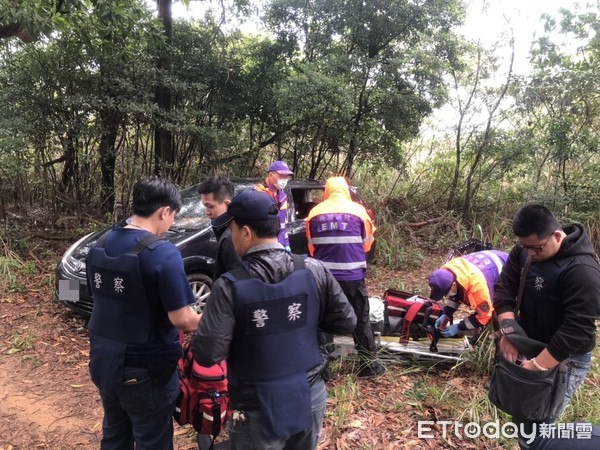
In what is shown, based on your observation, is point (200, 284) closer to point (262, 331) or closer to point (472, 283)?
point (472, 283)

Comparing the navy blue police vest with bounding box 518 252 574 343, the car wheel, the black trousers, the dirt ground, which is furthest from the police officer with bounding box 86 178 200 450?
the car wheel

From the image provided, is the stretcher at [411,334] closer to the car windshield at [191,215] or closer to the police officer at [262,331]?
the car windshield at [191,215]

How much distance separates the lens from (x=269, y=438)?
166cm

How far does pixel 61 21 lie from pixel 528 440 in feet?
16.4

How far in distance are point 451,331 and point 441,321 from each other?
15cm

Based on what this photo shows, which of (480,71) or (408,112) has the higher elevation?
(480,71)

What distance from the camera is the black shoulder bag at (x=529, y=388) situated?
6.84ft

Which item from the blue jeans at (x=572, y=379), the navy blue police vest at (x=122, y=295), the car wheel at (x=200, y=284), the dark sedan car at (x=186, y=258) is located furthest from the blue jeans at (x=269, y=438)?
the car wheel at (x=200, y=284)

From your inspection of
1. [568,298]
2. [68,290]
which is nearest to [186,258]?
[68,290]

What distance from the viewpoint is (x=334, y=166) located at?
352 inches

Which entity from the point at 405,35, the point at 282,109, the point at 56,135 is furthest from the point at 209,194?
the point at 405,35

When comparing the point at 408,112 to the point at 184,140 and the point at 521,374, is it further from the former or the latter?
the point at 521,374

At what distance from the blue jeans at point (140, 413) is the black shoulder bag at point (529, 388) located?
1702 millimetres

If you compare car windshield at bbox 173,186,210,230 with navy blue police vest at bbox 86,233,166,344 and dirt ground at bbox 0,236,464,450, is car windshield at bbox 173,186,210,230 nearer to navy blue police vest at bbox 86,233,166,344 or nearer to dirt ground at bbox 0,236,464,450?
dirt ground at bbox 0,236,464,450
